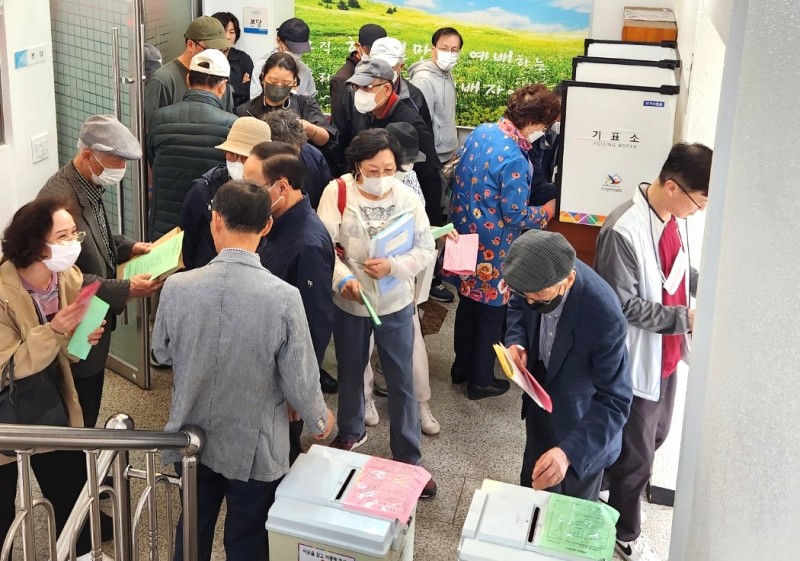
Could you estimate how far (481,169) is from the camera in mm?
4730

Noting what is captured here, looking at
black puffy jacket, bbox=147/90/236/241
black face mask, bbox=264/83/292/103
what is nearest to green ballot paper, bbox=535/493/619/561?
black puffy jacket, bbox=147/90/236/241

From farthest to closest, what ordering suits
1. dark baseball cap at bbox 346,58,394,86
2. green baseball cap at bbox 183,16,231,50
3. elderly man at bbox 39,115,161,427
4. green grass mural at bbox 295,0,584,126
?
green grass mural at bbox 295,0,584,126 → green baseball cap at bbox 183,16,231,50 → dark baseball cap at bbox 346,58,394,86 → elderly man at bbox 39,115,161,427

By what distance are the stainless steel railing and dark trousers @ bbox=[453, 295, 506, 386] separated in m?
2.29

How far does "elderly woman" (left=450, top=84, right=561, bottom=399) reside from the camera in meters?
4.67

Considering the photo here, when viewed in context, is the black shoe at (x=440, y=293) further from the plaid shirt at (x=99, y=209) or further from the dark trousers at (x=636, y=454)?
the plaid shirt at (x=99, y=209)

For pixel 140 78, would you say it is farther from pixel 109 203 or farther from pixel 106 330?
pixel 106 330

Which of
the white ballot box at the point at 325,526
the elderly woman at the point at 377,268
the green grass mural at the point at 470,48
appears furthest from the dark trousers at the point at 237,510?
the green grass mural at the point at 470,48

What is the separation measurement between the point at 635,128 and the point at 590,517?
250cm

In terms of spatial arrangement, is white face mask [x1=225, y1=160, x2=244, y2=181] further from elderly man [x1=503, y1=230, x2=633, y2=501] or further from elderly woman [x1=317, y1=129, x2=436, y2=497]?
elderly man [x1=503, y1=230, x2=633, y2=501]

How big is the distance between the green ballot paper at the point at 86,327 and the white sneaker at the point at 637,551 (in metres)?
2.28

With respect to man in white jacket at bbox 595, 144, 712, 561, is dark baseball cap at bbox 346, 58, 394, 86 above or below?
above

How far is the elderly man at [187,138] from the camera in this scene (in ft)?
15.2

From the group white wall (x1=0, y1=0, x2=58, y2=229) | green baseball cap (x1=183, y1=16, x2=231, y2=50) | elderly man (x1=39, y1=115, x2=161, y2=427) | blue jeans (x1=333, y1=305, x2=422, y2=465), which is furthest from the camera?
green baseball cap (x1=183, y1=16, x2=231, y2=50)

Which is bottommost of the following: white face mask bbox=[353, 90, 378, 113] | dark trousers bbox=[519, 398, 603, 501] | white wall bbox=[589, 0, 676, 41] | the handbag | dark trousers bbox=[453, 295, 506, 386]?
dark trousers bbox=[453, 295, 506, 386]
